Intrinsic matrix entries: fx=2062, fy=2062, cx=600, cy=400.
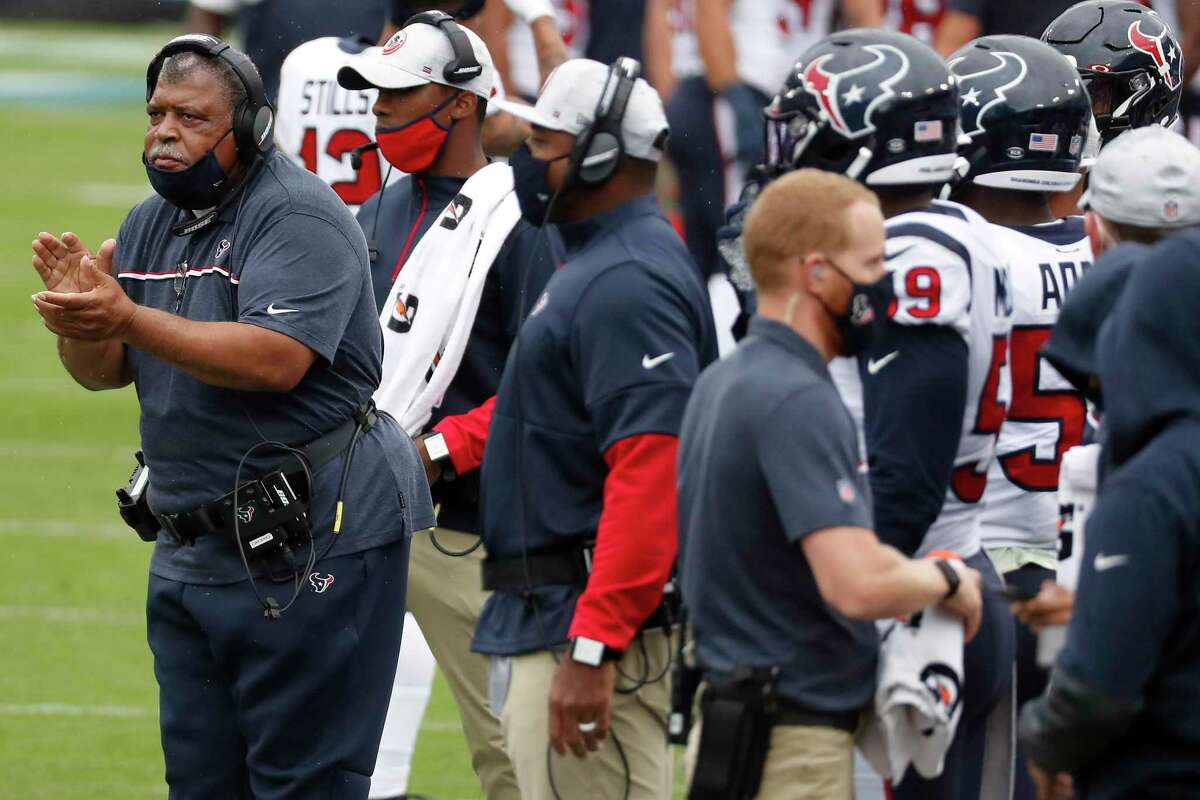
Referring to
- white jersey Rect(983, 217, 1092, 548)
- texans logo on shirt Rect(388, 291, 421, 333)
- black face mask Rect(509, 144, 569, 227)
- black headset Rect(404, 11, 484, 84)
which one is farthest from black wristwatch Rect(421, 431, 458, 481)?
white jersey Rect(983, 217, 1092, 548)

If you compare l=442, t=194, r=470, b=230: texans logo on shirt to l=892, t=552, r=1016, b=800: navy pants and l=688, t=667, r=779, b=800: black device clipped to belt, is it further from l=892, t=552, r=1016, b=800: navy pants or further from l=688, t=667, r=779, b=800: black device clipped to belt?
l=688, t=667, r=779, b=800: black device clipped to belt

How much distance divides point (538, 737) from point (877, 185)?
141 centimetres

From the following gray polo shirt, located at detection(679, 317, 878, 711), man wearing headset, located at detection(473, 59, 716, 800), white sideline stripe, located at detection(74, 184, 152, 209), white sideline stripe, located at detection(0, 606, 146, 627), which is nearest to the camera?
gray polo shirt, located at detection(679, 317, 878, 711)

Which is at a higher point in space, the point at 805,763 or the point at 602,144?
the point at 602,144

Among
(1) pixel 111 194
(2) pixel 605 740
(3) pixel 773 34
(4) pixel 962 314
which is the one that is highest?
(4) pixel 962 314

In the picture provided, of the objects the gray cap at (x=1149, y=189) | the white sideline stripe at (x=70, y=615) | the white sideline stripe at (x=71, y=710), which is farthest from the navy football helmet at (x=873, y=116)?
the white sideline stripe at (x=70, y=615)

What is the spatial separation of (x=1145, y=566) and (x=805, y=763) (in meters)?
0.88

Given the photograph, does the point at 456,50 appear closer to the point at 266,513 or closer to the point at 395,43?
the point at 395,43

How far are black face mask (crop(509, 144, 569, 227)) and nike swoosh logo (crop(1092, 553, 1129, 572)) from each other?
5.91ft

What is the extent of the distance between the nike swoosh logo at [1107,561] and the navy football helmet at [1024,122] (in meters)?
1.70

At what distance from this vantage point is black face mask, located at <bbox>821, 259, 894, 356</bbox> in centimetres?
369

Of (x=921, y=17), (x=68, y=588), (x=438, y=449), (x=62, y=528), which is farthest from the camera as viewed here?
(x=62, y=528)

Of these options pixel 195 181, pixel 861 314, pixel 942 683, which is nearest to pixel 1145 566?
pixel 942 683

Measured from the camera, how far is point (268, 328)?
4543 millimetres
